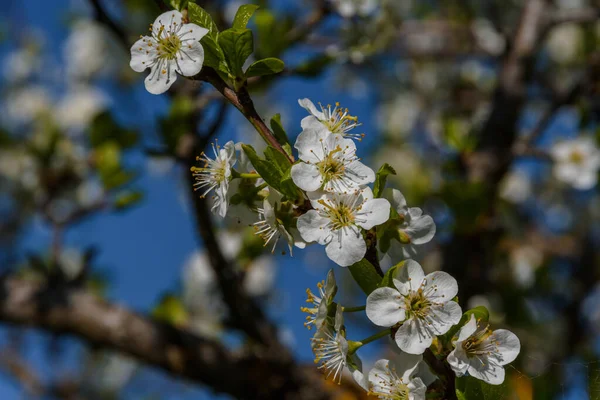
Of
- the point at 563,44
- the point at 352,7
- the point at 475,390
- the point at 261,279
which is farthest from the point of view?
the point at 563,44

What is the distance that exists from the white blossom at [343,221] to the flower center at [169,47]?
0.82ft

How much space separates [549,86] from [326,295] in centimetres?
235

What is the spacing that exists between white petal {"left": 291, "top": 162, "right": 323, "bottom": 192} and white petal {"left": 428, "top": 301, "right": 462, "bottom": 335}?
19cm

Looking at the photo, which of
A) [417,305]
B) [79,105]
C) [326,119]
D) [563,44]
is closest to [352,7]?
[326,119]

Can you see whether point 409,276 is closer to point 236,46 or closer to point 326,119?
point 326,119

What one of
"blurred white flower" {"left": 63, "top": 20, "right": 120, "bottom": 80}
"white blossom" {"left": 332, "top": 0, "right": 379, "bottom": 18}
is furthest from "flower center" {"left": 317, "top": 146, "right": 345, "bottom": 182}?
"blurred white flower" {"left": 63, "top": 20, "right": 120, "bottom": 80}

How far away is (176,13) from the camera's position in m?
0.76

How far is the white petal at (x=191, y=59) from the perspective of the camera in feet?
2.35

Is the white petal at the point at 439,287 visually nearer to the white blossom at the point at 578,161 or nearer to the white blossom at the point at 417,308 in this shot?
the white blossom at the point at 417,308

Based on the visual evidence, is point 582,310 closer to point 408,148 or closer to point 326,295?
point 408,148

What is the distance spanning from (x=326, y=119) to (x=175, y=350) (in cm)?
103

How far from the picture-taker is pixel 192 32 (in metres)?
0.73

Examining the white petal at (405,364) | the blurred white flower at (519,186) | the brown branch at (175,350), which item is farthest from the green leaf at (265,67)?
the blurred white flower at (519,186)

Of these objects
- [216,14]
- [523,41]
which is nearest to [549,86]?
[523,41]
